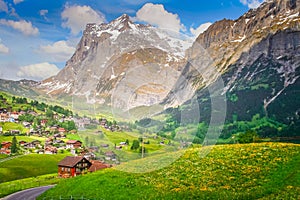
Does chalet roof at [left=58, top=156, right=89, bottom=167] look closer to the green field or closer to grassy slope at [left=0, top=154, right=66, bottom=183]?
grassy slope at [left=0, top=154, right=66, bottom=183]

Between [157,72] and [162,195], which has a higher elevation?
[157,72]

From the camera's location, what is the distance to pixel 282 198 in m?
31.2

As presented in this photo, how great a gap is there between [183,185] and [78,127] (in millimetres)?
19998

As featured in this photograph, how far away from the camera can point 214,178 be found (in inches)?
1577

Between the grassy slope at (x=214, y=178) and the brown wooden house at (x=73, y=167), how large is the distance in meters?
52.7

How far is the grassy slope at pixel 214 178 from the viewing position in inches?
1391

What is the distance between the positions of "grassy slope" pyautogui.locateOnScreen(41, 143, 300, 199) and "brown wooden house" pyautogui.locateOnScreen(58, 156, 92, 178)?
173ft

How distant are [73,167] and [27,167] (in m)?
35.5

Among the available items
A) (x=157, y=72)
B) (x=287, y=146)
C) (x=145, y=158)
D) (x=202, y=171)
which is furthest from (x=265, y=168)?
(x=157, y=72)

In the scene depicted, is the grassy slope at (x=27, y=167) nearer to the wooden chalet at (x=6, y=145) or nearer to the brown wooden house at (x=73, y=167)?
the brown wooden house at (x=73, y=167)

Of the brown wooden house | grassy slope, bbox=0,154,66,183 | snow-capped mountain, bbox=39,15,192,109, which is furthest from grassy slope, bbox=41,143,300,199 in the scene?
grassy slope, bbox=0,154,66,183

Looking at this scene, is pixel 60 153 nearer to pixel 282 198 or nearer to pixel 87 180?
pixel 87 180

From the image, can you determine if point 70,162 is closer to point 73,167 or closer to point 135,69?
point 73,167

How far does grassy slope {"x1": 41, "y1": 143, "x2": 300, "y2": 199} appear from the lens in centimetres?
3534
